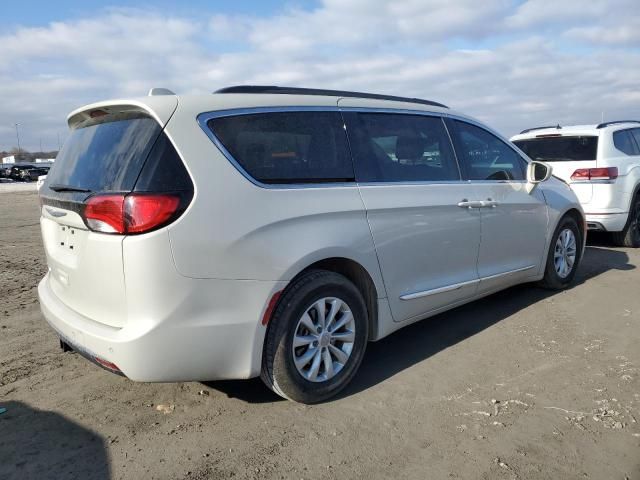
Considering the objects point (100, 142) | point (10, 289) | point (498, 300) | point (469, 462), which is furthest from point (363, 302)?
point (10, 289)

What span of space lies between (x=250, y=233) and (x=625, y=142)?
7.15m

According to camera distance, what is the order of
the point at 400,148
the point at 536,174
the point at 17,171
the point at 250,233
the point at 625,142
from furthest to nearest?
the point at 17,171 → the point at 625,142 → the point at 536,174 → the point at 400,148 → the point at 250,233

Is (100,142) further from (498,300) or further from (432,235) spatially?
(498,300)

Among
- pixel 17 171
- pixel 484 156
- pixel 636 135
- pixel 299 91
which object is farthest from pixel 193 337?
pixel 17 171

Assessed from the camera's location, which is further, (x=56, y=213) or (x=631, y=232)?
(x=631, y=232)

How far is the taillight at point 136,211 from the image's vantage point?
2695mm

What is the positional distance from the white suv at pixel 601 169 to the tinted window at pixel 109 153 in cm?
647

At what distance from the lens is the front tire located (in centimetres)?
311

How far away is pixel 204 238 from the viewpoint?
279 cm

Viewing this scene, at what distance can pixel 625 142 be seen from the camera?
8.04 m

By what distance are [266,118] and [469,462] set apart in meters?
2.15

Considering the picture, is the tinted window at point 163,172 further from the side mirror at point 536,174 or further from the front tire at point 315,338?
the side mirror at point 536,174

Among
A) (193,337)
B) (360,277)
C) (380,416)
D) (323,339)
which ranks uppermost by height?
(360,277)

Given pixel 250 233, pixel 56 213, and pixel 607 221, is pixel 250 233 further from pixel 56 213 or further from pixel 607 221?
pixel 607 221
